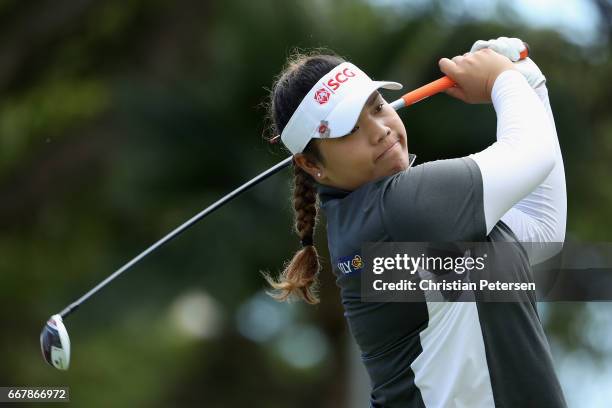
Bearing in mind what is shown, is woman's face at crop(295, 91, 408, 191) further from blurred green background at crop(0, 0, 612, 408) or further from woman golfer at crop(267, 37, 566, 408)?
blurred green background at crop(0, 0, 612, 408)

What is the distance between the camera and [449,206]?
254cm

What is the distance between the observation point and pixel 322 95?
288 centimetres

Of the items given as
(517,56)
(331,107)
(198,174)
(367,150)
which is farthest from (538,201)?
(198,174)

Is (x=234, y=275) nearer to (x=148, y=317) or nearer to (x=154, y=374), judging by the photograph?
(x=148, y=317)

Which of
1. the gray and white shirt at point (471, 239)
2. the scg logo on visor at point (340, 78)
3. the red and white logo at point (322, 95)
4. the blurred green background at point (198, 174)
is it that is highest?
the blurred green background at point (198, 174)

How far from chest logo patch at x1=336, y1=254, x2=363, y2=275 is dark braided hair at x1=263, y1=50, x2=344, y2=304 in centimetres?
28

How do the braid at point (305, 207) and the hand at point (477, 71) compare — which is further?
the braid at point (305, 207)

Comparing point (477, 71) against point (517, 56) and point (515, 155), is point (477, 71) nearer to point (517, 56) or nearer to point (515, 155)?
point (517, 56)

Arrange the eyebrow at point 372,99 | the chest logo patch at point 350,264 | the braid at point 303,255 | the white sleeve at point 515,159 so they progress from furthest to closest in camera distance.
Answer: the braid at point 303,255 → the eyebrow at point 372,99 → the chest logo patch at point 350,264 → the white sleeve at point 515,159

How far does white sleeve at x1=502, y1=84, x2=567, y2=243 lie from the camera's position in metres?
2.86

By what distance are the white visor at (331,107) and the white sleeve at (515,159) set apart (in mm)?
370

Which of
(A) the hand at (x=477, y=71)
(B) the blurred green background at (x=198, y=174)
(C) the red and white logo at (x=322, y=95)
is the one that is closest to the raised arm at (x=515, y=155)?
(A) the hand at (x=477, y=71)

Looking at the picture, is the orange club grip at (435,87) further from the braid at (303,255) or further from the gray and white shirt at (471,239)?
the braid at (303,255)

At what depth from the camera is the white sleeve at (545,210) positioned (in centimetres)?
286
